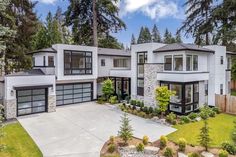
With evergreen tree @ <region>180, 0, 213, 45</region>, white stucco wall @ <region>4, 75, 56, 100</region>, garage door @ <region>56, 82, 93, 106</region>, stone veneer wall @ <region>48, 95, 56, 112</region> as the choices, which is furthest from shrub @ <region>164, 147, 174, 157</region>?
evergreen tree @ <region>180, 0, 213, 45</region>

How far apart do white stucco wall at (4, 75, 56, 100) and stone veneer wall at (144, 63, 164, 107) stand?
861cm

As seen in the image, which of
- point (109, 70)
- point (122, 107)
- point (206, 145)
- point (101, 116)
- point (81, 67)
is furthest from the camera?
point (109, 70)

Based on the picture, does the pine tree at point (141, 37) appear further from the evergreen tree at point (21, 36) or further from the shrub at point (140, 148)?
the shrub at point (140, 148)

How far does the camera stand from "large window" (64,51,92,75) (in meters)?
19.9

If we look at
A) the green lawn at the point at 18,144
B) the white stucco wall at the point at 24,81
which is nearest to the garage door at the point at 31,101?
the white stucco wall at the point at 24,81

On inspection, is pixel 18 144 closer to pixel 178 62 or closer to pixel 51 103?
pixel 51 103

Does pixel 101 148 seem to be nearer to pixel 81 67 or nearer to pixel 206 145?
pixel 206 145

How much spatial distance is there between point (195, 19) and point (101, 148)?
24.7 metres

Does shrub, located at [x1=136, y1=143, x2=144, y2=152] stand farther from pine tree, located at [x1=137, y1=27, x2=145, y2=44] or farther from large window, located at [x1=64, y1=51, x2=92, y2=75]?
pine tree, located at [x1=137, y1=27, x2=145, y2=44]

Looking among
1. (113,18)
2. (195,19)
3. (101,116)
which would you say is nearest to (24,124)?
(101,116)

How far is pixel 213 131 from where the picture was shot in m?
13.3

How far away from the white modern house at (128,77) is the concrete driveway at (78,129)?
2011mm

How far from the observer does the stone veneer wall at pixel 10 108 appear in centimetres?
1603

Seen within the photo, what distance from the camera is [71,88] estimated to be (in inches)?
852
